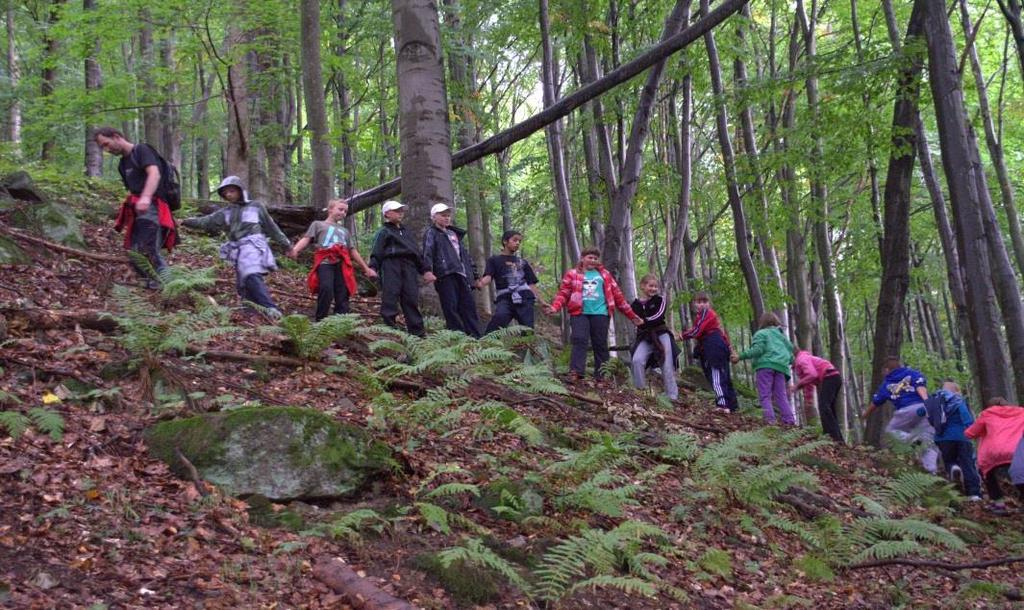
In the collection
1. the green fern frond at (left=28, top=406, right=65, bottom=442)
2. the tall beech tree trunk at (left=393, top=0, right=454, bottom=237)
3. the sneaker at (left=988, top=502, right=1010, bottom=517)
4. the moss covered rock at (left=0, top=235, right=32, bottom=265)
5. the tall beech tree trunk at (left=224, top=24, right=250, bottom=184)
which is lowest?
the sneaker at (left=988, top=502, right=1010, bottom=517)

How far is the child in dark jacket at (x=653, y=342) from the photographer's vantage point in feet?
33.7

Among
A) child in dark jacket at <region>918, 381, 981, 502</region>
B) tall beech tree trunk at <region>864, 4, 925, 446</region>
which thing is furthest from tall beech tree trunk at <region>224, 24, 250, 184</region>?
child in dark jacket at <region>918, 381, 981, 502</region>

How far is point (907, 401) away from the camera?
10.7m

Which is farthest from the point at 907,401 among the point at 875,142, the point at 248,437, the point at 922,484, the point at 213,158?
the point at 213,158

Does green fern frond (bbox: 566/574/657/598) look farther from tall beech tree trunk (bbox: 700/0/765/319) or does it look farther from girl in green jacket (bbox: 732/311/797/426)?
tall beech tree trunk (bbox: 700/0/765/319)

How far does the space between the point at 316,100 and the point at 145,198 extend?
4.84 meters

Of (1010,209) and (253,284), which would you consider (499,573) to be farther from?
(1010,209)

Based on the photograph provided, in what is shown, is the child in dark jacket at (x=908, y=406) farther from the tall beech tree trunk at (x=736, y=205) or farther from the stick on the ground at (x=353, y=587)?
the stick on the ground at (x=353, y=587)

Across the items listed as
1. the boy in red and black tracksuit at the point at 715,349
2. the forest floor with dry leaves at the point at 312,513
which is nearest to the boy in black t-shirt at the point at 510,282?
the forest floor with dry leaves at the point at 312,513

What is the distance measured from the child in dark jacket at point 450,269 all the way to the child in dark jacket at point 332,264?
2.61 feet

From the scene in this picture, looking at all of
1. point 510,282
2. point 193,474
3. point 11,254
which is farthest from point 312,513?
point 510,282

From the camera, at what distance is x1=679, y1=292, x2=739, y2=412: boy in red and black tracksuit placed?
1084cm

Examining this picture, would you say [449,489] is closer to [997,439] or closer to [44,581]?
[44,581]

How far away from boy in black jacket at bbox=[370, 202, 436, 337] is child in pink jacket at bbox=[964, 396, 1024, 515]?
6.64m
